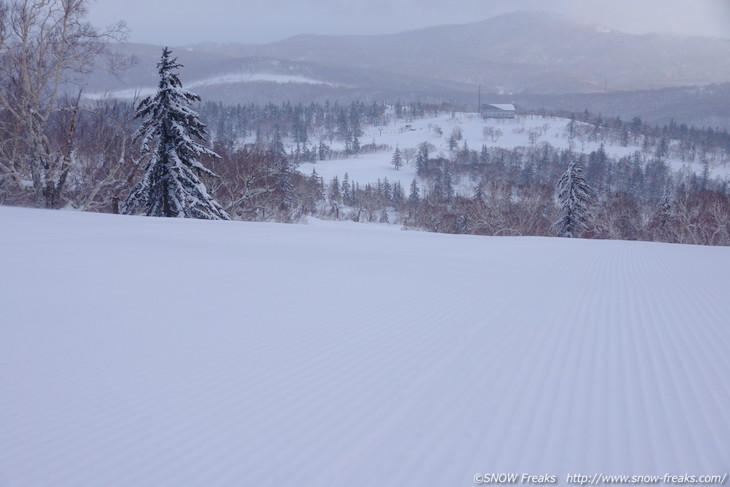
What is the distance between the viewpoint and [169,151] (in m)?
16.8

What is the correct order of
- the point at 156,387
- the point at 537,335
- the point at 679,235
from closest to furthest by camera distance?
the point at 156,387 < the point at 537,335 < the point at 679,235

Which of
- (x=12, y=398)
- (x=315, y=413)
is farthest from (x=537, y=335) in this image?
(x=12, y=398)

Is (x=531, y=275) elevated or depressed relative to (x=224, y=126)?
depressed

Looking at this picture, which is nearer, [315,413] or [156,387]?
[315,413]

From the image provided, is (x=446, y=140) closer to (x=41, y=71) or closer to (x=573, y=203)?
(x=573, y=203)

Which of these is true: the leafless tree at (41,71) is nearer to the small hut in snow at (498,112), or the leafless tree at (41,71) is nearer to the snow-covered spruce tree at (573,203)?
the snow-covered spruce tree at (573,203)

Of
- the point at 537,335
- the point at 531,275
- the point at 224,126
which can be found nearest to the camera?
the point at 537,335

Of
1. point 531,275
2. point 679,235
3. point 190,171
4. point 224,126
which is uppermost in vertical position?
point 224,126

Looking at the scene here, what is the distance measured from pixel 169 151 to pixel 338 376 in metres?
16.0

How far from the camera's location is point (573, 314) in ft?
17.4

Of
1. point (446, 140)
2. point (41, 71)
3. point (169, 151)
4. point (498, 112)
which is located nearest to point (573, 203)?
point (169, 151)

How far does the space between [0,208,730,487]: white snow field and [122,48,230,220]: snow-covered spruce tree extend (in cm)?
1019

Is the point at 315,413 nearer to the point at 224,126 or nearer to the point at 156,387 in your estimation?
the point at 156,387

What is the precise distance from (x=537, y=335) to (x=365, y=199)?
238 ft
